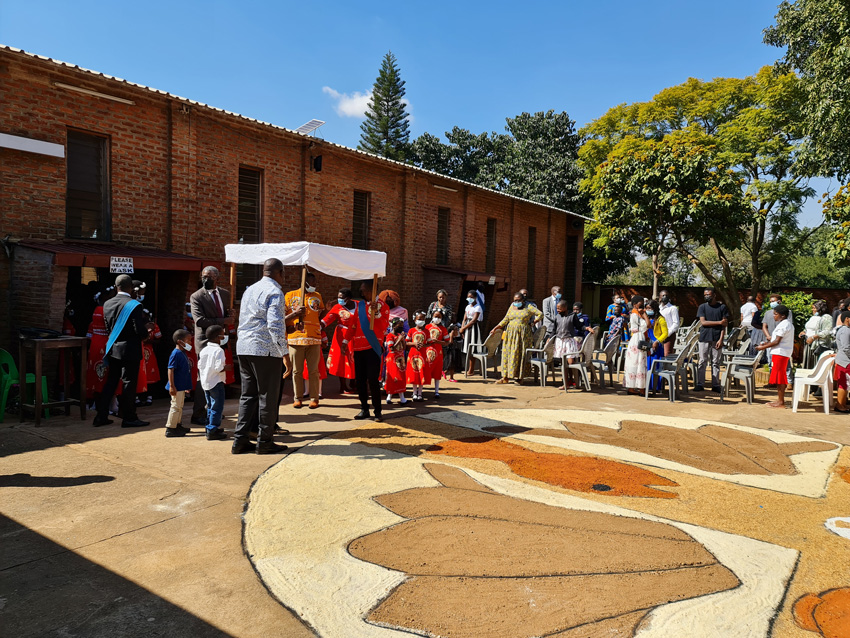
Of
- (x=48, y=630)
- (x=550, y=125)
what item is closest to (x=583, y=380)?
(x=48, y=630)

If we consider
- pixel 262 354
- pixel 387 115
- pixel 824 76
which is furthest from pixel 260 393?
pixel 387 115

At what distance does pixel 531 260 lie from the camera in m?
22.0

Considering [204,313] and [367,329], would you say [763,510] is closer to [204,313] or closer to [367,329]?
[367,329]

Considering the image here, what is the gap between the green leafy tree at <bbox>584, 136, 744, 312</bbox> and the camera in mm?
17203

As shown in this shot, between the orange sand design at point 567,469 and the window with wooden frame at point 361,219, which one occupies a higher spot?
the window with wooden frame at point 361,219

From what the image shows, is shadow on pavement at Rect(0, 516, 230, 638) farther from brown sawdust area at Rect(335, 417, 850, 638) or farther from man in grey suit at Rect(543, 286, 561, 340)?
man in grey suit at Rect(543, 286, 561, 340)

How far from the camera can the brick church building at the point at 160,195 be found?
8.33 metres

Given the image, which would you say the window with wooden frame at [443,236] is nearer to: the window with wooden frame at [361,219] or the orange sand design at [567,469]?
the window with wooden frame at [361,219]

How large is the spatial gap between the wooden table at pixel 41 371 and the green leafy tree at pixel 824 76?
16505mm

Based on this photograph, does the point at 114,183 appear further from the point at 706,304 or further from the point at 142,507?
the point at 706,304

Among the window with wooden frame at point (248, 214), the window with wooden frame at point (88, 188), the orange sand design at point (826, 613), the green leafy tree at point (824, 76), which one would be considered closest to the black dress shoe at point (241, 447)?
the orange sand design at point (826, 613)

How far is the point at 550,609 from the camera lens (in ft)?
10.3

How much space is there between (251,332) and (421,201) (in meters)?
11.4

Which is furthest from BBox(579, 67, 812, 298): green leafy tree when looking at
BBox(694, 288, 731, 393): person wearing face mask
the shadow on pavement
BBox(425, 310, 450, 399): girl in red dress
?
the shadow on pavement
